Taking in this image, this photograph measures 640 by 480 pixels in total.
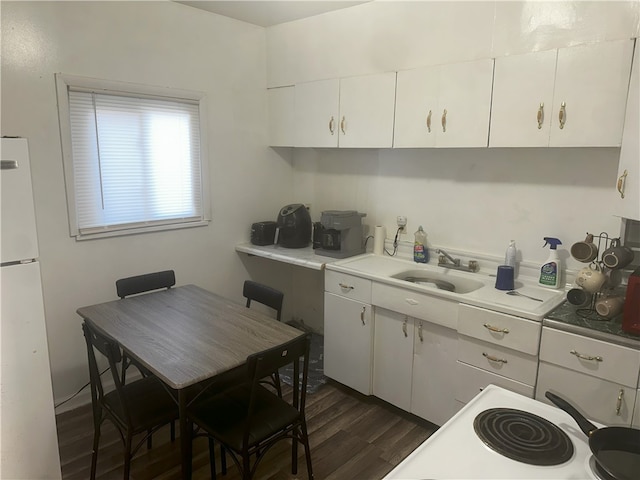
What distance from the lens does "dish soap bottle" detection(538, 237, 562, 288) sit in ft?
8.01

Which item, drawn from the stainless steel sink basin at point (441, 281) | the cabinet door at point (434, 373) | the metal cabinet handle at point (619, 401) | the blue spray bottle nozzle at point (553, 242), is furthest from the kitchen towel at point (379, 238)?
the metal cabinet handle at point (619, 401)

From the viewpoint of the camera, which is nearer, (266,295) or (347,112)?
(266,295)

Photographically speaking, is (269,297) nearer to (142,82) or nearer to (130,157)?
(130,157)

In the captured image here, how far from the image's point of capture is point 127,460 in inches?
78.9

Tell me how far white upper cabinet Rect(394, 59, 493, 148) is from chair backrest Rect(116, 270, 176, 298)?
175 centimetres

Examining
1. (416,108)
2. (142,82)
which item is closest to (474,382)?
(416,108)

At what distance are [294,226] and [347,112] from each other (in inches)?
39.0

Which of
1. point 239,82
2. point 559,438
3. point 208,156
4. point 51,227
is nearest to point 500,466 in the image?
point 559,438

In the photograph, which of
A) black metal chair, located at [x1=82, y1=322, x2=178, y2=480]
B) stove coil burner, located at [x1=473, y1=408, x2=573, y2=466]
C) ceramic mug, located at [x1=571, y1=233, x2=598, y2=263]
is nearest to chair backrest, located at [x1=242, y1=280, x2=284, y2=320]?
black metal chair, located at [x1=82, y1=322, x2=178, y2=480]

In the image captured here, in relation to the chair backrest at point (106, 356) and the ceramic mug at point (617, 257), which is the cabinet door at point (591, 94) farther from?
the chair backrest at point (106, 356)

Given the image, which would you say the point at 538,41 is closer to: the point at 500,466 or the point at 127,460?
the point at 500,466

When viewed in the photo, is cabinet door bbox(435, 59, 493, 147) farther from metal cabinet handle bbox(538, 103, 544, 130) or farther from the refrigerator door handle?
the refrigerator door handle

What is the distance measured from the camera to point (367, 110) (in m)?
2.97

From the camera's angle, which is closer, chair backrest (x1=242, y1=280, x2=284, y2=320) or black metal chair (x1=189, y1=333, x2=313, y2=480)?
black metal chair (x1=189, y1=333, x2=313, y2=480)
